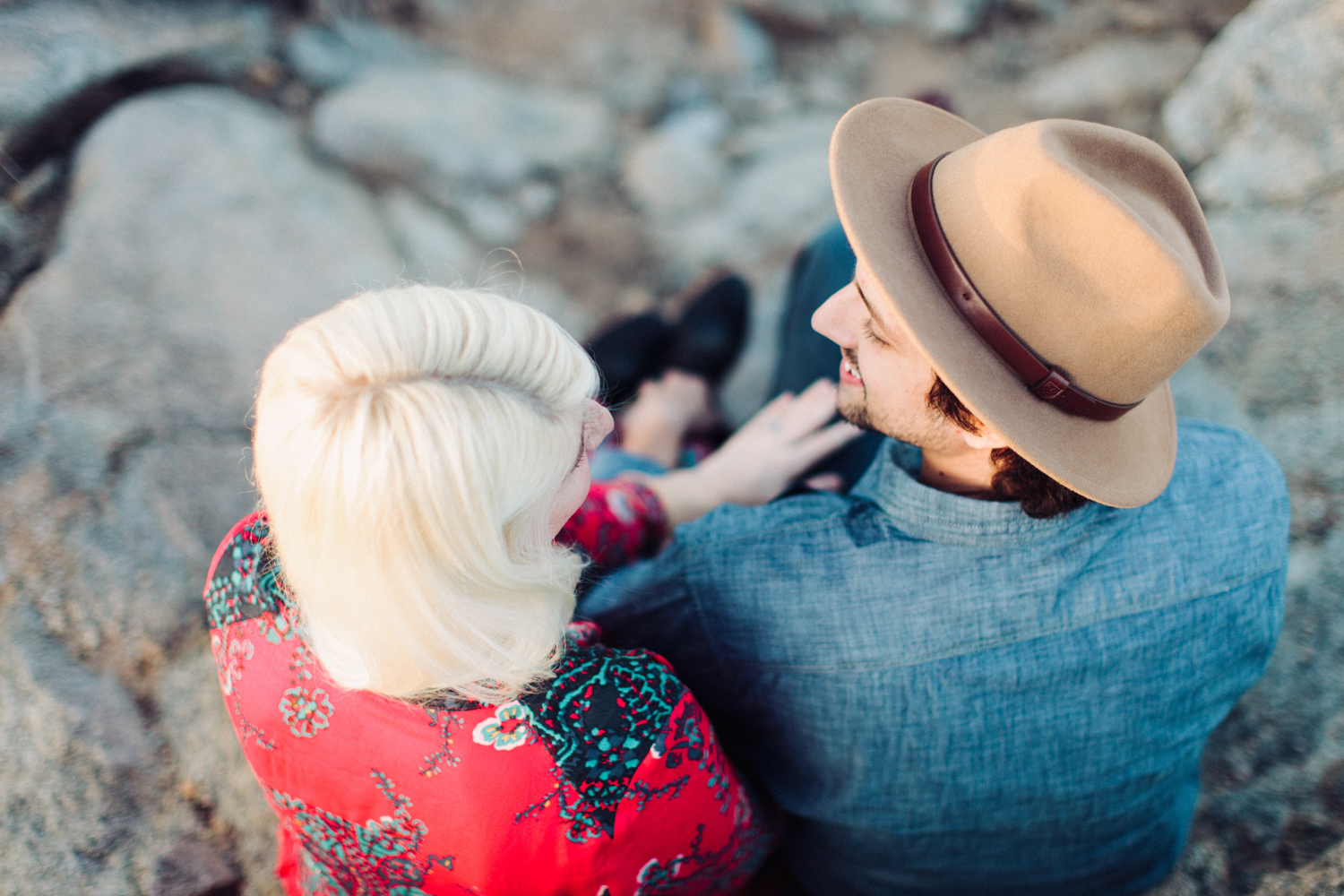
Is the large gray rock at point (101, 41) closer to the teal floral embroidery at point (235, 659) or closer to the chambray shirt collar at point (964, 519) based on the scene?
the teal floral embroidery at point (235, 659)

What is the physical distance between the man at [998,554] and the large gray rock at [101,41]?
2.44 metres

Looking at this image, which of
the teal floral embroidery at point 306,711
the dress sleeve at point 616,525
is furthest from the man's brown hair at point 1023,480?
the teal floral embroidery at point 306,711

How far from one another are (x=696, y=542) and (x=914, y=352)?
0.52 metres

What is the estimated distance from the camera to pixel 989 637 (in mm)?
1141

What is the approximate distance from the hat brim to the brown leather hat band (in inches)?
0.5

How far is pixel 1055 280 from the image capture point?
96 centimetres

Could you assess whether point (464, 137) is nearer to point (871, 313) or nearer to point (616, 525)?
point (616, 525)

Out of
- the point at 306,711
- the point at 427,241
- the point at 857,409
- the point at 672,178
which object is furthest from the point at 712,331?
the point at 306,711

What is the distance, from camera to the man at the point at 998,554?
986 mm

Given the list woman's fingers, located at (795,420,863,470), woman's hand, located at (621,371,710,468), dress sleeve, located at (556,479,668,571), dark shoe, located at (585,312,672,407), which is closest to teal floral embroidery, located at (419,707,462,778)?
dress sleeve, located at (556,479,668,571)

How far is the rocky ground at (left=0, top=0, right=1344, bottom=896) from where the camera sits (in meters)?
1.57

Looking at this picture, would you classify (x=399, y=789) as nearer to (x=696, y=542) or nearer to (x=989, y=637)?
(x=696, y=542)

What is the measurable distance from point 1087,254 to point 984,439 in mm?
326

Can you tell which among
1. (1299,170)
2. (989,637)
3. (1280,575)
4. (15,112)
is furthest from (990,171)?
(15,112)
